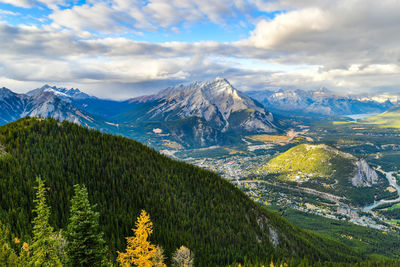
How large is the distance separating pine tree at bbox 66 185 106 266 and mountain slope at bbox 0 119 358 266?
57895 millimetres

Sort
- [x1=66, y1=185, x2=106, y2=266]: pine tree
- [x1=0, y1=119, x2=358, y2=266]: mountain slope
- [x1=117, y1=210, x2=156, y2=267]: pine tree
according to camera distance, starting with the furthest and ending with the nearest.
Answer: [x1=0, y1=119, x2=358, y2=266]: mountain slope, [x1=117, y1=210, x2=156, y2=267]: pine tree, [x1=66, y1=185, x2=106, y2=266]: pine tree

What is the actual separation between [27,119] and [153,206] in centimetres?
10344

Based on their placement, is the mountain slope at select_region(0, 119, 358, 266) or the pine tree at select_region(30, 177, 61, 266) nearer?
the pine tree at select_region(30, 177, 61, 266)

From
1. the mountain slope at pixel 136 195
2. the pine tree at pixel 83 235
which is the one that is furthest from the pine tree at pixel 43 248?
the mountain slope at pixel 136 195

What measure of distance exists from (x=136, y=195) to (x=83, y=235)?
101985 mm

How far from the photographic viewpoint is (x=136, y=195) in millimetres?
134625

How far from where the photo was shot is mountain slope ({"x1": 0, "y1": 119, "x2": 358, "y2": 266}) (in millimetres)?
105438

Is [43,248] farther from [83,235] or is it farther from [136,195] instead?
[136,195]

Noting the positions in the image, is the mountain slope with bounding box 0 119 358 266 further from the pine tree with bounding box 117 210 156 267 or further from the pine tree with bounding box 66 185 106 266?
the pine tree with bounding box 66 185 106 266

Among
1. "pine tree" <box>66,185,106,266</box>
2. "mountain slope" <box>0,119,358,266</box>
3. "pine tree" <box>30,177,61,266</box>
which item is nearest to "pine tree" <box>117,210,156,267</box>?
"pine tree" <box>66,185,106,266</box>

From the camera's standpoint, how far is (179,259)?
6081cm

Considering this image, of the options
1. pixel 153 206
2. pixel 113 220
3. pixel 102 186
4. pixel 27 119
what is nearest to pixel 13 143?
pixel 27 119

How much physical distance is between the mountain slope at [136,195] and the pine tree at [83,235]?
57.9 meters

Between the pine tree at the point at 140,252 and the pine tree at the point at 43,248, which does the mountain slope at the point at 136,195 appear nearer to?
the pine tree at the point at 43,248
